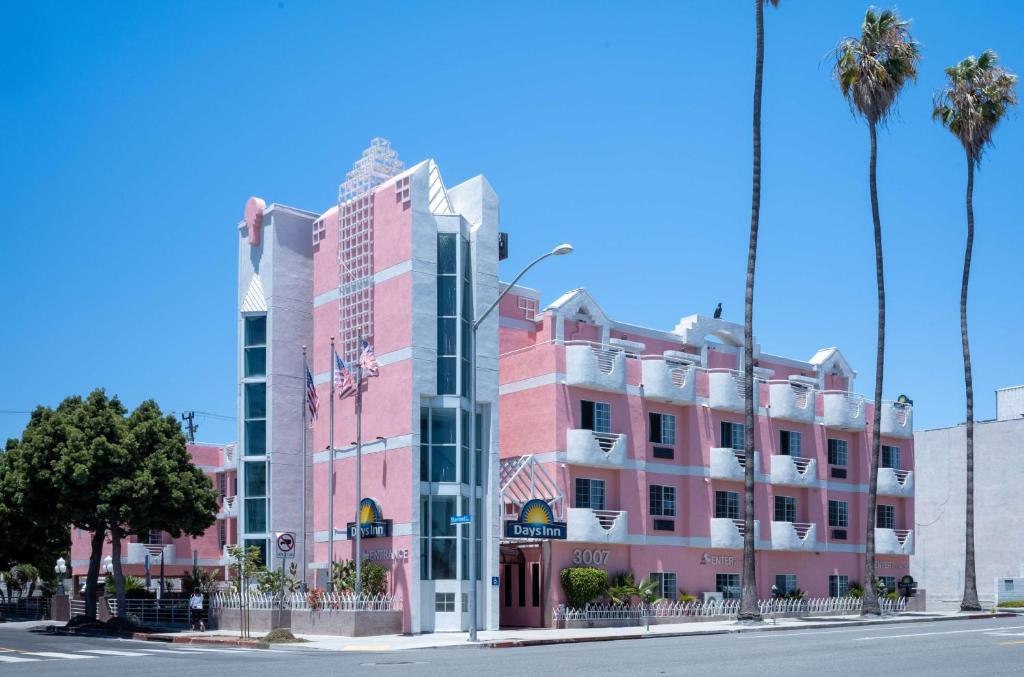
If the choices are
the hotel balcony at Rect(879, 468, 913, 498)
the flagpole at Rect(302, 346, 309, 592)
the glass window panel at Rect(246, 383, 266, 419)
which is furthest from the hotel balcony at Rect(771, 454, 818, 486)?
the glass window panel at Rect(246, 383, 266, 419)

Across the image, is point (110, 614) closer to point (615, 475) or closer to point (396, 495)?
point (396, 495)

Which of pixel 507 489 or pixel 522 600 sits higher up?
pixel 507 489

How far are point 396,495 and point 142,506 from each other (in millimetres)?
11020

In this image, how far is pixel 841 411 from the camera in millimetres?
55906

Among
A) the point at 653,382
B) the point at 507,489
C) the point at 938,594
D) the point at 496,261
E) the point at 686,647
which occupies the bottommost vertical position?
the point at 938,594

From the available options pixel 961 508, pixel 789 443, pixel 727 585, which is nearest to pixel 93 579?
pixel 727 585

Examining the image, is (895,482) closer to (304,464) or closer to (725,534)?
(725,534)

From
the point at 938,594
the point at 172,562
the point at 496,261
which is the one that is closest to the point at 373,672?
the point at 496,261

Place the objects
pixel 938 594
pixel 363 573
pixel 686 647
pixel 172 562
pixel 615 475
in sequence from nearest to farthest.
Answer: pixel 686 647 < pixel 363 573 < pixel 615 475 < pixel 172 562 < pixel 938 594

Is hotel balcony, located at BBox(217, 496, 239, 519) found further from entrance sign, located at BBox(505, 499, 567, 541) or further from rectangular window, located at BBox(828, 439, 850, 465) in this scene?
rectangular window, located at BBox(828, 439, 850, 465)

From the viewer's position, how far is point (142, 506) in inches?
1784

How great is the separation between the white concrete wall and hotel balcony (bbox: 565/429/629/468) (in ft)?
98.5

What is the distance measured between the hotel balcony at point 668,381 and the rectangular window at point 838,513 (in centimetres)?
1105

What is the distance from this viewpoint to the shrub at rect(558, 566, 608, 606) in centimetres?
4359
